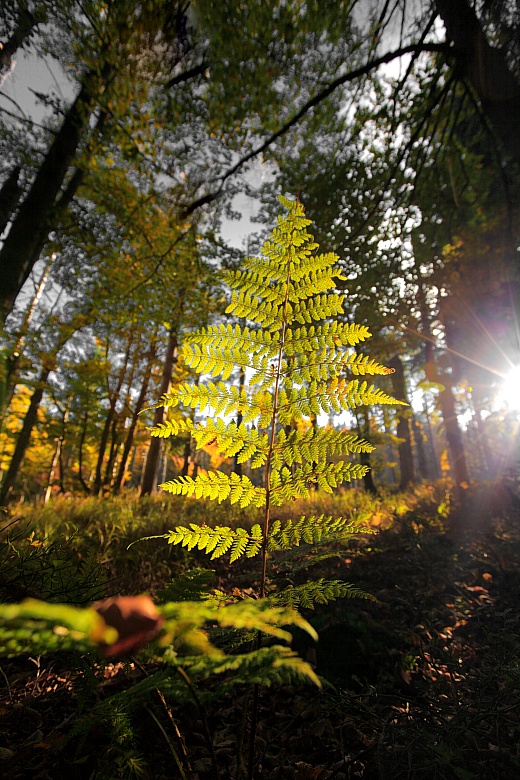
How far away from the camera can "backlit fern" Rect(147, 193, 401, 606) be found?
106 cm

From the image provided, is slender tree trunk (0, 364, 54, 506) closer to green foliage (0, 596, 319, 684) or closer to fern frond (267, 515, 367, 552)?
fern frond (267, 515, 367, 552)

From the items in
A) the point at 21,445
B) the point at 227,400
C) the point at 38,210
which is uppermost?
the point at 38,210

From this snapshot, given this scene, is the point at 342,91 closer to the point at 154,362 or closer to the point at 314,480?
the point at 314,480

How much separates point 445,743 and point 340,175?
6119mm

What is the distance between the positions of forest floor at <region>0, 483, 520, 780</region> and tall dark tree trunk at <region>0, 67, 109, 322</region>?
4.03 m

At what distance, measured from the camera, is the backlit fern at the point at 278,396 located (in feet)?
3.47

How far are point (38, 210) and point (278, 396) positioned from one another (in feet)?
17.5

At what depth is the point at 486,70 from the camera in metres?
3.00

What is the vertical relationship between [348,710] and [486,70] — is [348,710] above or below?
below

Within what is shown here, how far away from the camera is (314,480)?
1108mm

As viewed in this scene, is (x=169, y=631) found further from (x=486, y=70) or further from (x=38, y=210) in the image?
(x=38, y=210)

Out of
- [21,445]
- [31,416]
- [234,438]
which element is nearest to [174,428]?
[234,438]

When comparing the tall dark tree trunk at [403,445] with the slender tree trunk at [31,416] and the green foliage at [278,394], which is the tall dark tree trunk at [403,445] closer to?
the slender tree trunk at [31,416]

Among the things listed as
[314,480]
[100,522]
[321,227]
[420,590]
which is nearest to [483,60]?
[321,227]
